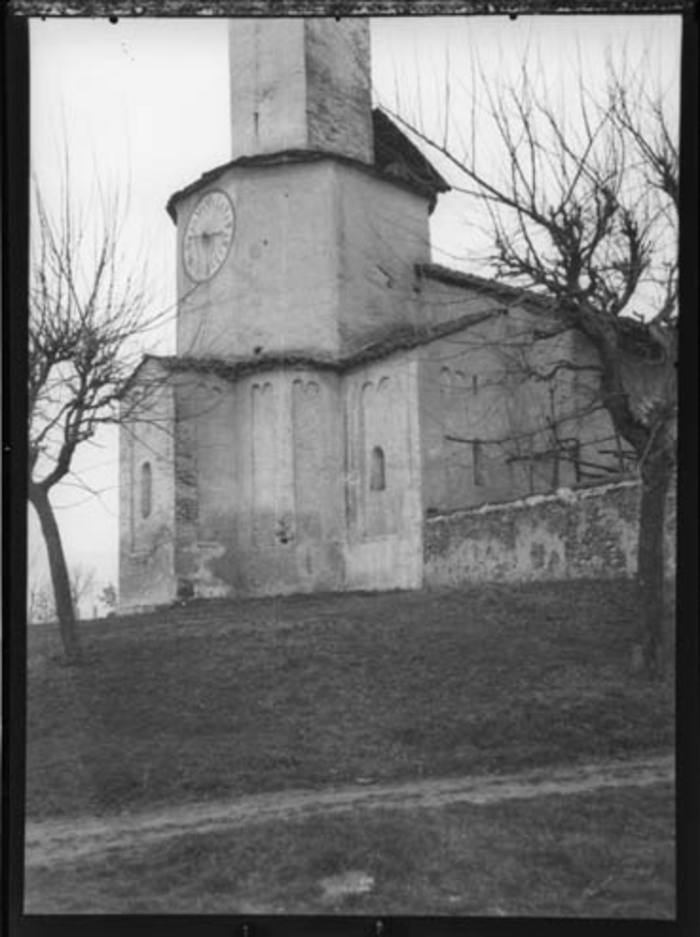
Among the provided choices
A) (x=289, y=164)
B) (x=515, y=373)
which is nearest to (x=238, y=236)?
(x=289, y=164)

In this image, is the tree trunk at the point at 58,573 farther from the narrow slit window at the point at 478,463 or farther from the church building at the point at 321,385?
the narrow slit window at the point at 478,463

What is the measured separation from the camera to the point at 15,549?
5.45 m

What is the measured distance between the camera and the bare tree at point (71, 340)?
5.57 metres

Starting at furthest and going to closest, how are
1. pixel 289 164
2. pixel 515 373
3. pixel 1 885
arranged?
1. pixel 289 164
2. pixel 515 373
3. pixel 1 885

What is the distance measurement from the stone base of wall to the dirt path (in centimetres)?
88

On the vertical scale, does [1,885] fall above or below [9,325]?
below

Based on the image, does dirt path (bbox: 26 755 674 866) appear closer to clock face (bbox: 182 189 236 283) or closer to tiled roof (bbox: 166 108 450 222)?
clock face (bbox: 182 189 236 283)

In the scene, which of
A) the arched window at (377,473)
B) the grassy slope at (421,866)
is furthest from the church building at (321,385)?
the grassy slope at (421,866)

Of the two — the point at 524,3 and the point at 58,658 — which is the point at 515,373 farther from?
the point at 58,658

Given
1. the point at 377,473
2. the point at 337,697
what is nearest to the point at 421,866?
the point at 337,697

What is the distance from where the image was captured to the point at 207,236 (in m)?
5.86

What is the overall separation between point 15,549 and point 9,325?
3.28ft

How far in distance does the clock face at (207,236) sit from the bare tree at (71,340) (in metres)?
0.24

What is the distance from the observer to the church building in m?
5.71
